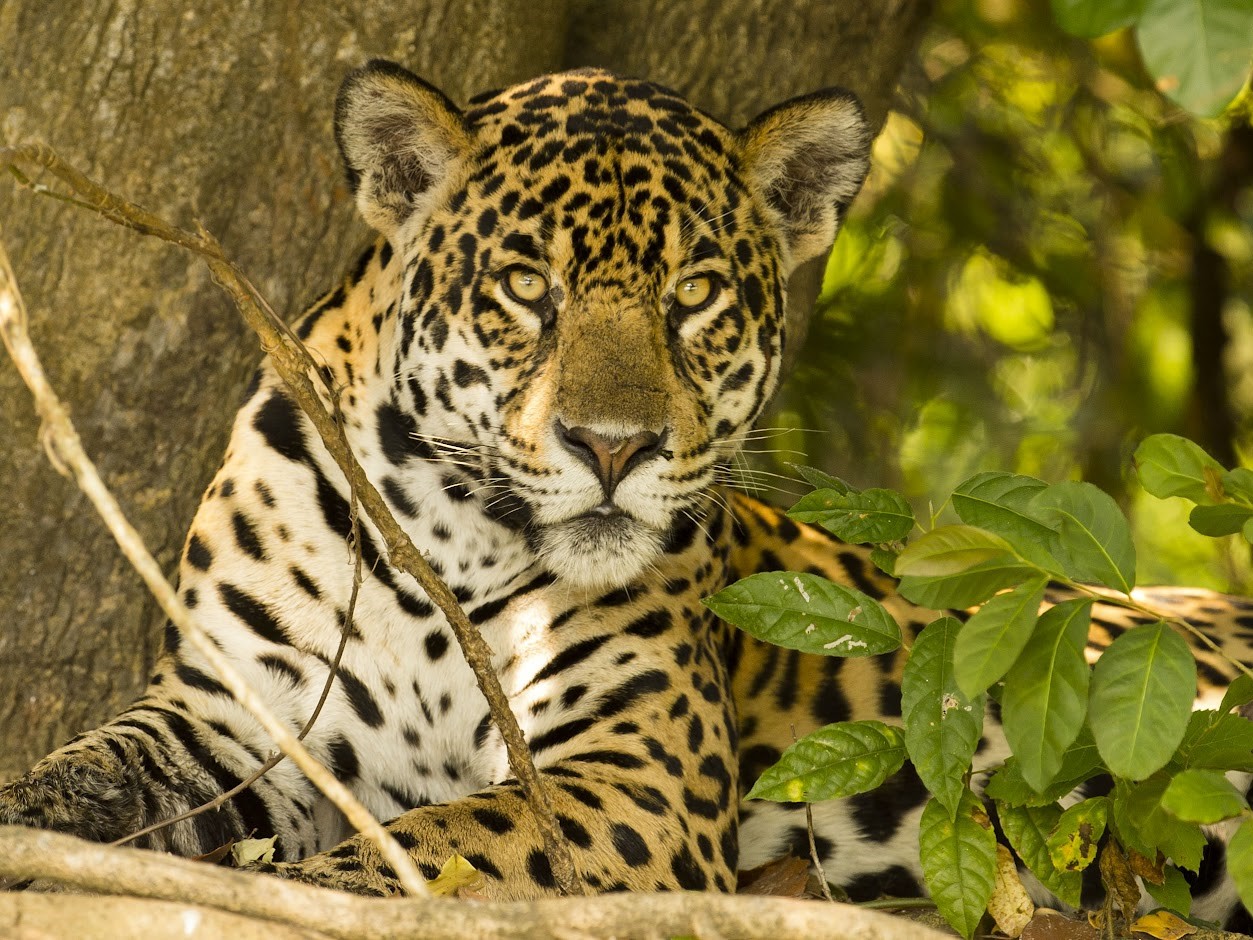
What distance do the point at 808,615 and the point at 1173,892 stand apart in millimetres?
1162

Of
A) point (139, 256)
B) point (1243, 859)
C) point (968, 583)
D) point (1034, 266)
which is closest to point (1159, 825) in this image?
point (1243, 859)

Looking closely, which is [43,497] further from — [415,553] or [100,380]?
[415,553]

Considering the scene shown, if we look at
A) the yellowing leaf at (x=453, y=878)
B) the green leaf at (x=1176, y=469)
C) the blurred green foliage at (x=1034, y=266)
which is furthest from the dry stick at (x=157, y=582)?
the blurred green foliage at (x=1034, y=266)

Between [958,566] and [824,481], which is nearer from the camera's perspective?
[958,566]

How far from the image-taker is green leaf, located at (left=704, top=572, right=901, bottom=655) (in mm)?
3645

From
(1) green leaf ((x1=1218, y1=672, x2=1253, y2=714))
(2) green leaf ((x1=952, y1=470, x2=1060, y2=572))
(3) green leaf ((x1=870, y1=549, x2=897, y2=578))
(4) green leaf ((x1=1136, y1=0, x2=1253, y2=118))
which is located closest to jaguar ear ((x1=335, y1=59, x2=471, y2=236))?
(3) green leaf ((x1=870, y1=549, x2=897, y2=578))

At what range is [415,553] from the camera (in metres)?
3.42

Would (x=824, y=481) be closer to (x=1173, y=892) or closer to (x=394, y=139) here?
(x=1173, y=892)

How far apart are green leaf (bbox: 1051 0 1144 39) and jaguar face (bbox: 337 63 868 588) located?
5.44 feet

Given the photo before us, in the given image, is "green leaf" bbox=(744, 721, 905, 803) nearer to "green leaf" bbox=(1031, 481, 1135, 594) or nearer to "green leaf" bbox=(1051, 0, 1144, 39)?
"green leaf" bbox=(1031, 481, 1135, 594)

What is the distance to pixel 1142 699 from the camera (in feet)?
10.1

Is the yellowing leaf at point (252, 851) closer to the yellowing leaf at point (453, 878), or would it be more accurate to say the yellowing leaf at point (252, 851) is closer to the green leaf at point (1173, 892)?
the yellowing leaf at point (453, 878)

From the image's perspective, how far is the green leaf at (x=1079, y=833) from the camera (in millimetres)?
3629

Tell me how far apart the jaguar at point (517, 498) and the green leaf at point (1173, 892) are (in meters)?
1.10
